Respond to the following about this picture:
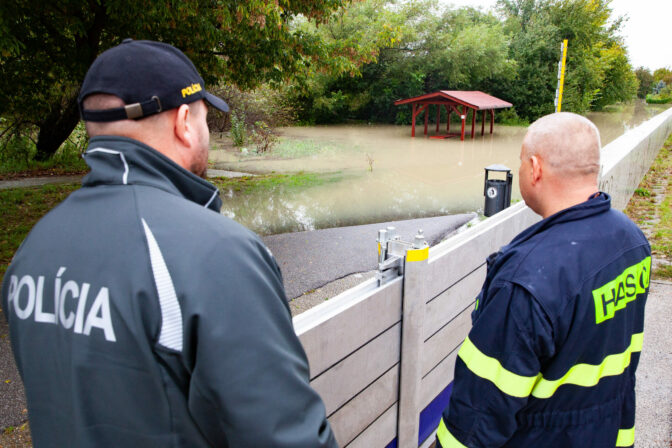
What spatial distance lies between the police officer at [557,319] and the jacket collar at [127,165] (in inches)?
42.2

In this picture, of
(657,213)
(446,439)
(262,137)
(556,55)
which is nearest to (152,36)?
(446,439)

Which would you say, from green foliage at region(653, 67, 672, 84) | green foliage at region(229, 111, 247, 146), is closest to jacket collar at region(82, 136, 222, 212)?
green foliage at region(229, 111, 247, 146)

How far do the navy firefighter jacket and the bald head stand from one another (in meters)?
0.13

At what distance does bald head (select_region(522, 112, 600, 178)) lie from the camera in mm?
1696

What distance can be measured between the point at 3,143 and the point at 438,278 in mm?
14072

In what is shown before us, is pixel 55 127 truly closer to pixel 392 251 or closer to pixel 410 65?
pixel 392 251

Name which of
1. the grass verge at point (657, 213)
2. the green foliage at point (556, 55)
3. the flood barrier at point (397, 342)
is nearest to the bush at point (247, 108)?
the grass verge at point (657, 213)

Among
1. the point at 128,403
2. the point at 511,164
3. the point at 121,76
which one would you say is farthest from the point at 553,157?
the point at 511,164

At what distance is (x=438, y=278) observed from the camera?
270 centimetres

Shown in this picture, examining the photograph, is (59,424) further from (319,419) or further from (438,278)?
Answer: (438,278)

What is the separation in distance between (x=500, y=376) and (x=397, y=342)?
100 centimetres

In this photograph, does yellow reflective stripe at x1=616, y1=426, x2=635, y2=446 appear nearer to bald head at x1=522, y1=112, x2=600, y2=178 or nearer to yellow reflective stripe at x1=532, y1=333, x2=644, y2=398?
yellow reflective stripe at x1=532, y1=333, x2=644, y2=398

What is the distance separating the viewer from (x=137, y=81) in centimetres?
123

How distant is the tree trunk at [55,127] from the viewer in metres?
11.9
